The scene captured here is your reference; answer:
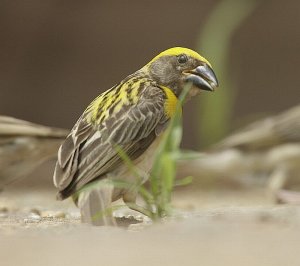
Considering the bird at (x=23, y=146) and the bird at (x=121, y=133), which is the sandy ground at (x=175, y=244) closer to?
the bird at (x=121, y=133)

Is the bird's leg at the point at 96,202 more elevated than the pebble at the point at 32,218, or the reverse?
the bird's leg at the point at 96,202

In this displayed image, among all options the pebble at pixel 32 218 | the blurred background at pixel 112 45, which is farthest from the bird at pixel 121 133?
the blurred background at pixel 112 45

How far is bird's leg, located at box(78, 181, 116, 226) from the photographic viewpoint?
15.9 feet

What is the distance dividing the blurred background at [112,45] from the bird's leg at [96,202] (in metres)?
7.95

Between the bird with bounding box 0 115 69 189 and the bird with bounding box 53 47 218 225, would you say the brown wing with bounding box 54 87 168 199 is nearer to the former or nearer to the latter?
the bird with bounding box 53 47 218 225

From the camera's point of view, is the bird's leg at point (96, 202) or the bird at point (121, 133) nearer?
the bird's leg at point (96, 202)

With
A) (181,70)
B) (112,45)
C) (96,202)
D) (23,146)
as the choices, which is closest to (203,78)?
(181,70)

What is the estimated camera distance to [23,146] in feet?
21.6

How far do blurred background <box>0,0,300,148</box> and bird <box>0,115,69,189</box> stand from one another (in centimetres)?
622

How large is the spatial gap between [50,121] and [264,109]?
2.78 meters

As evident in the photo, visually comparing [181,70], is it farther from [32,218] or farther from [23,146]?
[23,146]

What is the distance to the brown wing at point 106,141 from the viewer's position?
5004 millimetres

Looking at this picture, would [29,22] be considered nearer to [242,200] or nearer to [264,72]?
[264,72]

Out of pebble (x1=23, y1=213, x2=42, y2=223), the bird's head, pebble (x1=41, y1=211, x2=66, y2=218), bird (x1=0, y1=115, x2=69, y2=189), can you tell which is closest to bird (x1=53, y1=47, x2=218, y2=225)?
the bird's head
